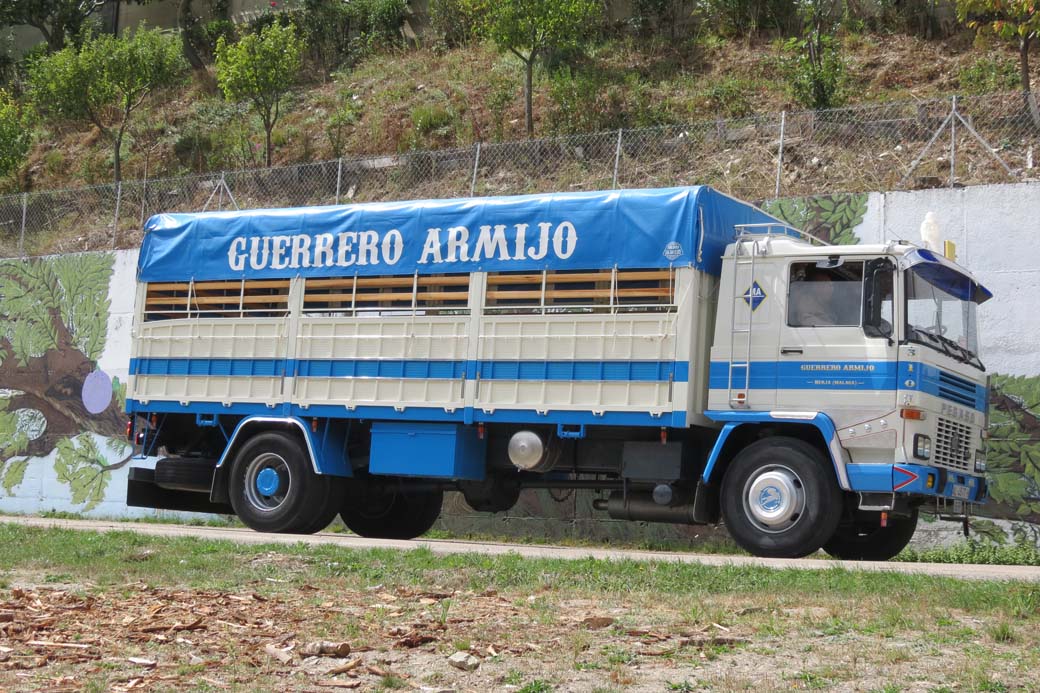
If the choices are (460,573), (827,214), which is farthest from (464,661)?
(827,214)

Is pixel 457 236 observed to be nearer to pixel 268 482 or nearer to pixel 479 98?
pixel 268 482

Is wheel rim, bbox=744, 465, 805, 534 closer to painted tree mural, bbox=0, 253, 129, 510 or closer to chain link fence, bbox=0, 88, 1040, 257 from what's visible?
chain link fence, bbox=0, 88, 1040, 257

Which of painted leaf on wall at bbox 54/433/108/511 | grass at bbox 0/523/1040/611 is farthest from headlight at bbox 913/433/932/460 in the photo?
painted leaf on wall at bbox 54/433/108/511

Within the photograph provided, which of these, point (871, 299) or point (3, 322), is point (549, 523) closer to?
point (871, 299)

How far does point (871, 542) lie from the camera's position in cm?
1375

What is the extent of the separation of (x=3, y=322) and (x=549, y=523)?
11.9 m

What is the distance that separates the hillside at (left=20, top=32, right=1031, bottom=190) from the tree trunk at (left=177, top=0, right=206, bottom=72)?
1.83 m

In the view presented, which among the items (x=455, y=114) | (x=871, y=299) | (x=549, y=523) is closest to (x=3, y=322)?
(x=455, y=114)

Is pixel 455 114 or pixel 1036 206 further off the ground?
pixel 455 114

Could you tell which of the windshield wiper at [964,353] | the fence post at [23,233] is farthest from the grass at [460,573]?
the fence post at [23,233]

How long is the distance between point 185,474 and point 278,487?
4.45 ft

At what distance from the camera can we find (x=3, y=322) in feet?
76.2

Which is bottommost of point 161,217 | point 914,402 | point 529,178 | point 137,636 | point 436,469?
point 137,636

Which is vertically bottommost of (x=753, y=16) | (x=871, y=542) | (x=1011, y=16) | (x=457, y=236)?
(x=871, y=542)
